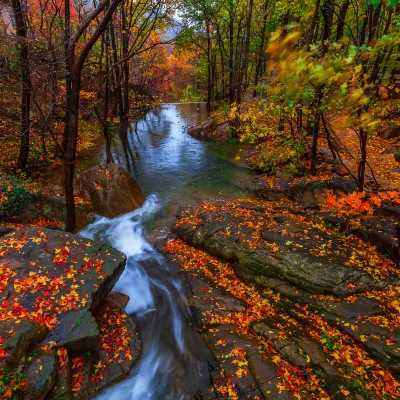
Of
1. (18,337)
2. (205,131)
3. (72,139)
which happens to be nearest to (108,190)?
(72,139)

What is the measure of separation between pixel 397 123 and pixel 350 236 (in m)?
10.6

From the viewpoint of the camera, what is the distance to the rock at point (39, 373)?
12.5 feet

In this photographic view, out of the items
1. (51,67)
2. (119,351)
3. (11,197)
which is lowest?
(119,351)

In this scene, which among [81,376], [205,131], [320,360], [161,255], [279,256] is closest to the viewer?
[81,376]

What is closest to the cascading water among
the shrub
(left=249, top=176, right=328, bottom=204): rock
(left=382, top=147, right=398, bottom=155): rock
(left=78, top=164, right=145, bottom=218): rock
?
(left=78, top=164, right=145, bottom=218): rock

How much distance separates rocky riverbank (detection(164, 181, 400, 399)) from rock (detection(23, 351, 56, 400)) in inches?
119

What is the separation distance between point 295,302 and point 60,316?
547cm

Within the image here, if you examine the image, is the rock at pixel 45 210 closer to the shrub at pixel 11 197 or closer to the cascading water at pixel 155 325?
the shrub at pixel 11 197

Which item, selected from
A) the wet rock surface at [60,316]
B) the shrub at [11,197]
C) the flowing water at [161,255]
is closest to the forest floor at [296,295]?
the flowing water at [161,255]

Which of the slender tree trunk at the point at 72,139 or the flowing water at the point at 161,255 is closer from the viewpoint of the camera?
the flowing water at the point at 161,255

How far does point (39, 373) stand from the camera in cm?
399

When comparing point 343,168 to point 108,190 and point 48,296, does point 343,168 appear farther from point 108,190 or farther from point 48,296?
point 48,296

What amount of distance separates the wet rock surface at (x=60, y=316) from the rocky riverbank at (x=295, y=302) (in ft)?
7.16

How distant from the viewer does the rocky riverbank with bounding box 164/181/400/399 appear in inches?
188
